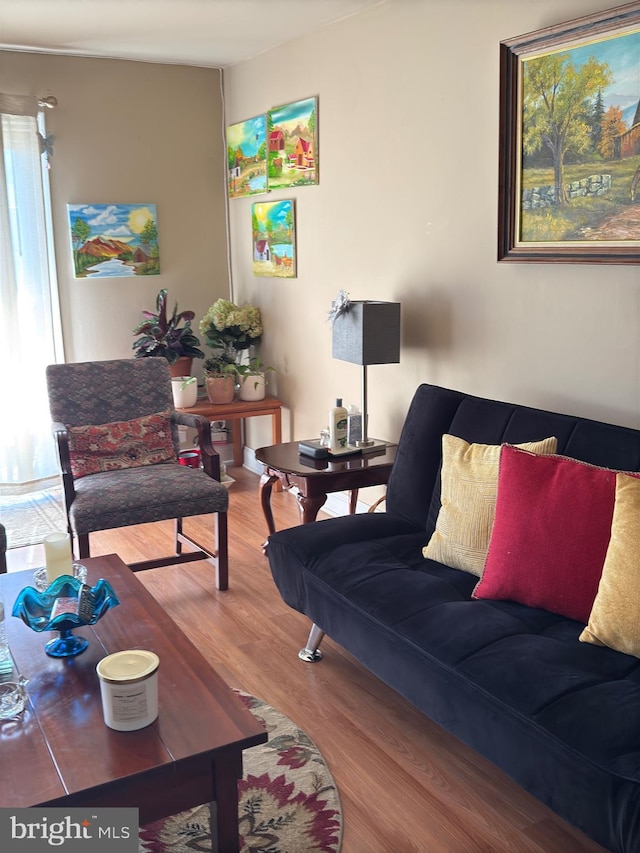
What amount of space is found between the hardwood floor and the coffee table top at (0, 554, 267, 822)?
20.9 inches

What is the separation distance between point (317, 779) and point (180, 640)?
1.75 ft

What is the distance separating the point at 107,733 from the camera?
166 cm

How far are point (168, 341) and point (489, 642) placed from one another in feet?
10.0

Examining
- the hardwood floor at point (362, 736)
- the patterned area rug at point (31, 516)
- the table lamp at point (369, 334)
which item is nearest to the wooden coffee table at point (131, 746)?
the hardwood floor at point (362, 736)

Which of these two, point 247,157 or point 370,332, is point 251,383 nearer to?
point 247,157

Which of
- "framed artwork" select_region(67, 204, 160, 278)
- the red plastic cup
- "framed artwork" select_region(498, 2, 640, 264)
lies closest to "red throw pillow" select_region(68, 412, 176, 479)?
the red plastic cup

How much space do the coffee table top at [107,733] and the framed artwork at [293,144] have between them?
2726 mm

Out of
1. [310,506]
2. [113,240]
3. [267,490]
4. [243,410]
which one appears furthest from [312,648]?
[113,240]

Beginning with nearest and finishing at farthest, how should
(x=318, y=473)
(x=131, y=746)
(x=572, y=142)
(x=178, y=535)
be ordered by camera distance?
(x=131, y=746) → (x=572, y=142) → (x=318, y=473) → (x=178, y=535)

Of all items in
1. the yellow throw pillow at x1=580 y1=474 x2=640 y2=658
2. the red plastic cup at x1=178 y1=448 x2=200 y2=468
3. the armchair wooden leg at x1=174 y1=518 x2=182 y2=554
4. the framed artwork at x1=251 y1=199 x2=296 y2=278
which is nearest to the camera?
the yellow throw pillow at x1=580 y1=474 x2=640 y2=658

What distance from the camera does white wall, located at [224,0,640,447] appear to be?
2.68m

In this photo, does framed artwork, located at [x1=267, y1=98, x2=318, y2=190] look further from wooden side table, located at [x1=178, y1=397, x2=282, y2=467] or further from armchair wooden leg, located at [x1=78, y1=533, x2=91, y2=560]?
armchair wooden leg, located at [x1=78, y1=533, x2=91, y2=560]

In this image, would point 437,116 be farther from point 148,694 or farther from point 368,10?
point 148,694

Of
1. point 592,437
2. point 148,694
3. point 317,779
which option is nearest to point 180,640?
point 148,694
